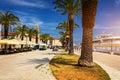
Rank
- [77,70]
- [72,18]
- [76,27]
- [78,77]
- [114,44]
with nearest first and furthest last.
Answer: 1. [78,77]
2. [77,70]
3. [72,18]
4. [114,44]
5. [76,27]

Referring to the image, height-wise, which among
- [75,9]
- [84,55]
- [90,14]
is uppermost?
[75,9]

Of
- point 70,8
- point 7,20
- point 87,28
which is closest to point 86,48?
point 87,28

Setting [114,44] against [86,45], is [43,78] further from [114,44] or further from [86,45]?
[114,44]

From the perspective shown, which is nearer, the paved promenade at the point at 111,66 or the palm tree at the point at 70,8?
the paved promenade at the point at 111,66

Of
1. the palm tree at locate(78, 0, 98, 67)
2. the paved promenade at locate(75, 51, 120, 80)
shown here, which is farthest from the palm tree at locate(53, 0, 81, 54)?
the palm tree at locate(78, 0, 98, 67)

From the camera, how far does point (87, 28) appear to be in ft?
57.9

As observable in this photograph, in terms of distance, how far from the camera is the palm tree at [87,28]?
57.0 ft

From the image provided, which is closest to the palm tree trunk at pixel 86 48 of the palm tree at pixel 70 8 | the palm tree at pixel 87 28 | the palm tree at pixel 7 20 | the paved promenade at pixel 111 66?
the palm tree at pixel 87 28

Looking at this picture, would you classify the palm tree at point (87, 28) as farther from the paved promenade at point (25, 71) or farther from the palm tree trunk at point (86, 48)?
the paved promenade at point (25, 71)

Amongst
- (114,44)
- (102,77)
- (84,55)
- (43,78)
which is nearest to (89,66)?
(84,55)

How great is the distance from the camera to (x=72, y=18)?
1534 inches

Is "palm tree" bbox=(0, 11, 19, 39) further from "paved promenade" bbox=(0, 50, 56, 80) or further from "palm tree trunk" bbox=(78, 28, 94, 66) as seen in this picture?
"palm tree trunk" bbox=(78, 28, 94, 66)

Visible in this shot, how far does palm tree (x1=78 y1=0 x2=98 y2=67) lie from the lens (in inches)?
683

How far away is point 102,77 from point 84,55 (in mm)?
3657
